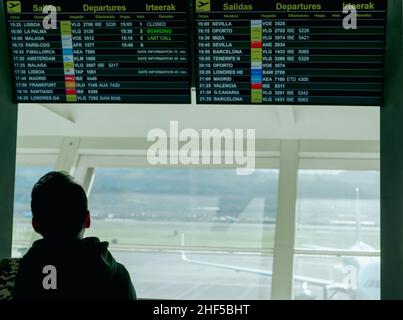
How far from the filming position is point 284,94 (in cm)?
313

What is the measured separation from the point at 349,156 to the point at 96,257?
21.3 feet

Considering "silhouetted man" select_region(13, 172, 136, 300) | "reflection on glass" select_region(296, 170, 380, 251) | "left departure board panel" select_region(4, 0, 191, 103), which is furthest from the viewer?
"reflection on glass" select_region(296, 170, 380, 251)

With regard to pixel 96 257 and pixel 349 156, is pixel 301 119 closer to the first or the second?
pixel 349 156

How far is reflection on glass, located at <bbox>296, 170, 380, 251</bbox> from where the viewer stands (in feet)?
24.2

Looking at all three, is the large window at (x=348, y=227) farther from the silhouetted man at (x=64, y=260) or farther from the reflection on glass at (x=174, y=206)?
the reflection on glass at (x=174, y=206)

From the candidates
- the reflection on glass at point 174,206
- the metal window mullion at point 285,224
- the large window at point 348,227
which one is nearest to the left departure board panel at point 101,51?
the large window at point 348,227

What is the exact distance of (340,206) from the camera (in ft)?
73.9

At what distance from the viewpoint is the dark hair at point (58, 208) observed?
1.70 metres

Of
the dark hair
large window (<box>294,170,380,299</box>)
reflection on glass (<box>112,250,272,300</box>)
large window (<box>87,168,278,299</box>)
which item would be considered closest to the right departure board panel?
large window (<box>294,170,380,299</box>)


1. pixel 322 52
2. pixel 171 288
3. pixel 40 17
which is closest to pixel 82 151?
pixel 40 17

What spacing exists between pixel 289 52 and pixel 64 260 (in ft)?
6.15

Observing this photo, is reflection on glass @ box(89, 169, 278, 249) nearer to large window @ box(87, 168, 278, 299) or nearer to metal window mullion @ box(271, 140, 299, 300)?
large window @ box(87, 168, 278, 299)

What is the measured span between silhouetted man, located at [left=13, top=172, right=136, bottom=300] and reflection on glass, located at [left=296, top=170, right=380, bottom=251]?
3.69 metres

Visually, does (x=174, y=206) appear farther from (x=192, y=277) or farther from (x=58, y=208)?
(x=58, y=208)
